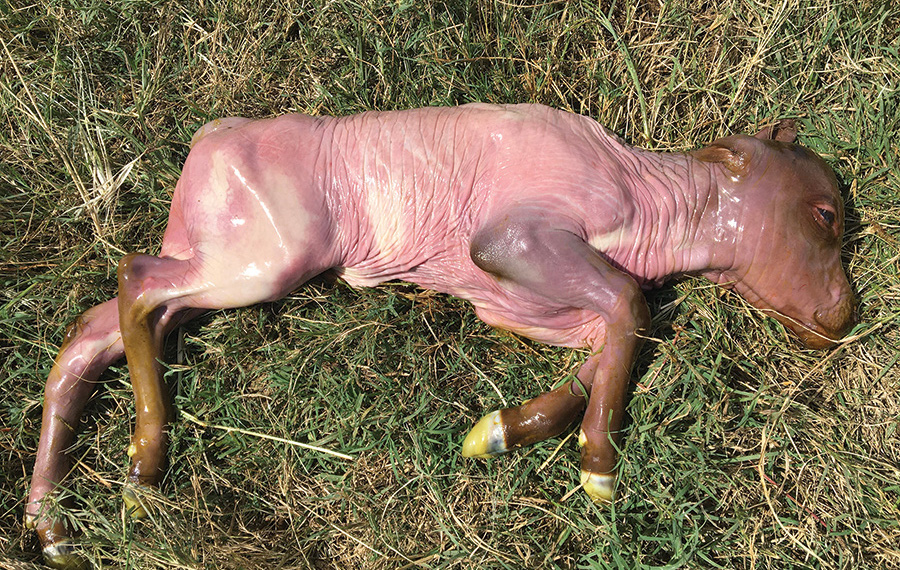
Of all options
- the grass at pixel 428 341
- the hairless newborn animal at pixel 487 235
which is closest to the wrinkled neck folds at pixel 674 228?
the hairless newborn animal at pixel 487 235

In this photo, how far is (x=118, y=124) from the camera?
424cm

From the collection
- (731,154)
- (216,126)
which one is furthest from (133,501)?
(731,154)

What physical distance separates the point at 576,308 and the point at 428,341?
2.86 feet

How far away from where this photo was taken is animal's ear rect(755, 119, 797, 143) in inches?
157

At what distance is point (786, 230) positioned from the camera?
3439 millimetres

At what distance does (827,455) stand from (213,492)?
3.19 meters

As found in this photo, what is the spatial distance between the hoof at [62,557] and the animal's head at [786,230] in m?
3.61

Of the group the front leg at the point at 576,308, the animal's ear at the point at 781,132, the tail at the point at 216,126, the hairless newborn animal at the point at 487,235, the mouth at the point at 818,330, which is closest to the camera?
the front leg at the point at 576,308

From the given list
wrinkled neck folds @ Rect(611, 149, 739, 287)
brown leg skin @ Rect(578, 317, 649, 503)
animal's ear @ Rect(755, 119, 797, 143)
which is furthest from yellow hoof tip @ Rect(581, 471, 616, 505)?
animal's ear @ Rect(755, 119, 797, 143)

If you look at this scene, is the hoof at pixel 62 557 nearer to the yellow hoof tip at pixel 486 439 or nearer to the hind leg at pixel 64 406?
the hind leg at pixel 64 406

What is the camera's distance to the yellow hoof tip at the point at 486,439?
3.50 meters

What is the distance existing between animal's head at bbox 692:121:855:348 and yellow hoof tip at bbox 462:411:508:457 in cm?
140

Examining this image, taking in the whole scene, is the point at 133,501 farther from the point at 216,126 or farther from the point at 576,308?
the point at 576,308

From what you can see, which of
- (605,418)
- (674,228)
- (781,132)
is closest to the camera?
(605,418)
